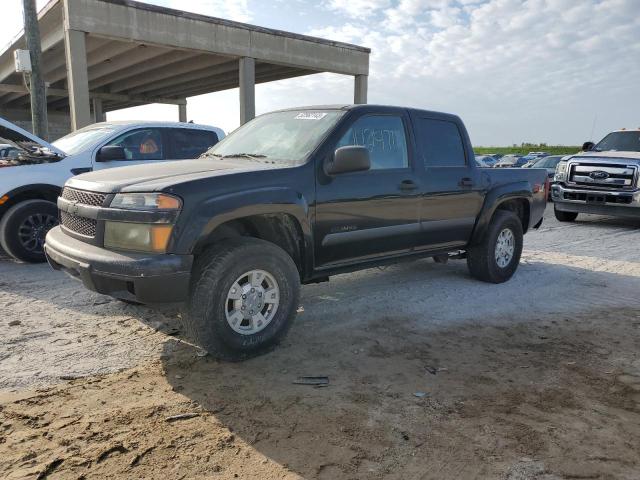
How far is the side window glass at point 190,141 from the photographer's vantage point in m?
7.50

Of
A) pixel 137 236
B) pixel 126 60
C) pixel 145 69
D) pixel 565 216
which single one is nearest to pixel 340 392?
pixel 137 236

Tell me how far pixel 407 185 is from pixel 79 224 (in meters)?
2.81

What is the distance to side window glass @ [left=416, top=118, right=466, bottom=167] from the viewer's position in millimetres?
5094

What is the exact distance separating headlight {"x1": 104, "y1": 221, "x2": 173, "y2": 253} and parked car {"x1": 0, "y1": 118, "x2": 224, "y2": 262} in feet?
10.8

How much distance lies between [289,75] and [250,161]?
20.2 metres

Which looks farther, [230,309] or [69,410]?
[230,309]

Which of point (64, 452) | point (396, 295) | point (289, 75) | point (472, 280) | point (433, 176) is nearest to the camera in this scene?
point (64, 452)

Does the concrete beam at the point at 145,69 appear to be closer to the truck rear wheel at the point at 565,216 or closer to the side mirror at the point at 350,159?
the truck rear wheel at the point at 565,216

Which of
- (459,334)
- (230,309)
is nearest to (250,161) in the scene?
(230,309)

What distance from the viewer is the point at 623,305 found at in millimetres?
5277

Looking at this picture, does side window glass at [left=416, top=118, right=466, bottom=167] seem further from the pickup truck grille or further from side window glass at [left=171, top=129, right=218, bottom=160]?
the pickup truck grille

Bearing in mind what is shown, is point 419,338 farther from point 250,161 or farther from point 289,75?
point 289,75

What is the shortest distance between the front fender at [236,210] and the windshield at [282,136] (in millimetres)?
425

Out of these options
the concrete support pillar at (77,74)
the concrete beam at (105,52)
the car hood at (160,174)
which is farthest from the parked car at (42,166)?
the concrete beam at (105,52)
